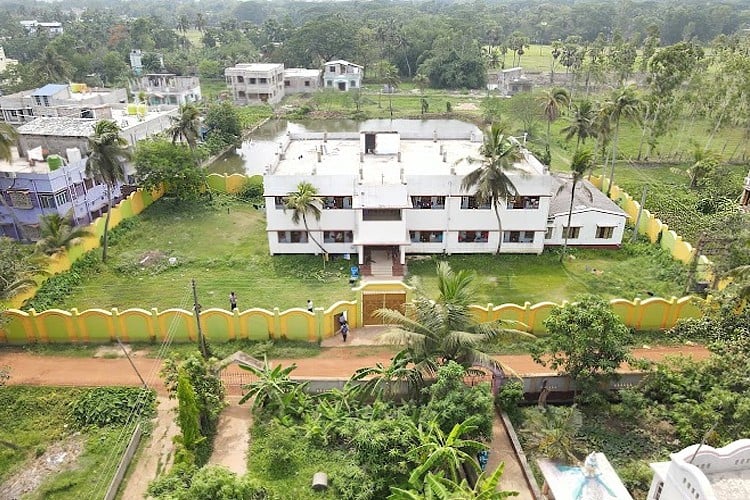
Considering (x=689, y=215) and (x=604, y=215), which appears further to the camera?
(x=689, y=215)

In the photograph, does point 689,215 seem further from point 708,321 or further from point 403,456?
point 403,456

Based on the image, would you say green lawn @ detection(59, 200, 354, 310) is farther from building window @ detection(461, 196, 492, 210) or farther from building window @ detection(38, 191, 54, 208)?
building window @ detection(461, 196, 492, 210)

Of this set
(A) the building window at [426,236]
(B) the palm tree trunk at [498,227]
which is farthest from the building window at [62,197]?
(B) the palm tree trunk at [498,227]

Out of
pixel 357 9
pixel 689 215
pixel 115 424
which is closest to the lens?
pixel 115 424

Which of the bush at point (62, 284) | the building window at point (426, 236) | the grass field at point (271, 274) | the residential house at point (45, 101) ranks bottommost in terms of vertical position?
the grass field at point (271, 274)

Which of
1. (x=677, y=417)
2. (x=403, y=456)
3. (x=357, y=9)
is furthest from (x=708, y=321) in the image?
(x=357, y=9)

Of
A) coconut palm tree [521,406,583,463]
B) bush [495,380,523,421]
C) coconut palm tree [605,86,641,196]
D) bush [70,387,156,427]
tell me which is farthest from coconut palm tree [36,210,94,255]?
coconut palm tree [605,86,641,196]

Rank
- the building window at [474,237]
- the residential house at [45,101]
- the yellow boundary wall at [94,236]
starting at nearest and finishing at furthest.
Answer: the yellow boundary wall at [94,236], the building window at [474,237], the residential house at [45,101]

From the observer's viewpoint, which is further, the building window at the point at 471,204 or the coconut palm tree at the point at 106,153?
the building window at the point at 471,204

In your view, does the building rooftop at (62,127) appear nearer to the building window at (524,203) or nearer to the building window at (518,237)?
the building window at (524,203)
